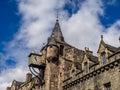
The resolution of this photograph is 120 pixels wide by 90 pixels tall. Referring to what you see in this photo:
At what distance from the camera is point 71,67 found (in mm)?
40625

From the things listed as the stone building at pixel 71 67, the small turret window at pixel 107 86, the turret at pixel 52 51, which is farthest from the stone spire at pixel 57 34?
the small turret window at pixel 107 86

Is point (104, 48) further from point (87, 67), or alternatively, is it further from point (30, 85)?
point (30, 85)

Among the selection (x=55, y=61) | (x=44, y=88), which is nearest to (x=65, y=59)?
(x=55, y=61)

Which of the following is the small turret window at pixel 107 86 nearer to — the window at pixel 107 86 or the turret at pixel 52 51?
the window at pixel 107 86

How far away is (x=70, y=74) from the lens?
40781mm

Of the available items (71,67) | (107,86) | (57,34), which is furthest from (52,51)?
(107,86)

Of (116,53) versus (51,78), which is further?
(51,78)

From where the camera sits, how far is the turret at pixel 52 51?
4244cm

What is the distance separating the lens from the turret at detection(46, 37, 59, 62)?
42438 mm

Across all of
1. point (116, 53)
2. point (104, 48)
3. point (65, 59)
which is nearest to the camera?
point (116, 53)

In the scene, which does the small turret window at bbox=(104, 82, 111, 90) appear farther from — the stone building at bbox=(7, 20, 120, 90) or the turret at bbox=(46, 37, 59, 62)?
the turret at bbox=(46, 37, 59, 62)

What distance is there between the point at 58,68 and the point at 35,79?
6.67 m

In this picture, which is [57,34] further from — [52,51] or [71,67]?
[71,67]

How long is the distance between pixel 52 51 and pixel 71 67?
13.0 ft
